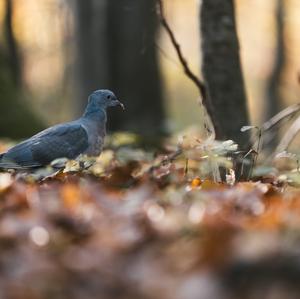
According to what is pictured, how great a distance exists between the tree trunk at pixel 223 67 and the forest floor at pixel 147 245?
3120 mm

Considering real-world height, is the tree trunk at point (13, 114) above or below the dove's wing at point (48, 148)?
below

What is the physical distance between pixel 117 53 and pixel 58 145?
655cm

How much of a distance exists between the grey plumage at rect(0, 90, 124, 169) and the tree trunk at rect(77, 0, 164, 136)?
5.61 meters

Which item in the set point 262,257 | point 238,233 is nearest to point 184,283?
point 262,257

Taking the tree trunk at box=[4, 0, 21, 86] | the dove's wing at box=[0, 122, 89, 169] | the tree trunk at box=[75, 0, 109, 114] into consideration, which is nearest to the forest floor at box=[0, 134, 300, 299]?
the dove's wing at box=[0, 122, 89, 169]

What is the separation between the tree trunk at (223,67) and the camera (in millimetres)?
6602

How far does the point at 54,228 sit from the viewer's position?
292 cm

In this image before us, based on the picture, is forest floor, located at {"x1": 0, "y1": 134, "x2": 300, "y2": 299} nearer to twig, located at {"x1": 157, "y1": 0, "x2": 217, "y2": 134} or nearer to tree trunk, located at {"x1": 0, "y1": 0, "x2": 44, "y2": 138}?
twig, located at {"x1": 157, "y1": 0, "x2": 217, "y2": 134}

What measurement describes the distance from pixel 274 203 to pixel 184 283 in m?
1.31

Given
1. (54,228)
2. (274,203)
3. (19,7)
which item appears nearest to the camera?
(54,228)

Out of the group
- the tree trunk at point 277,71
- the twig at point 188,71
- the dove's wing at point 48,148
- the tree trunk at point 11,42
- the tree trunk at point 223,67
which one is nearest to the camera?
the twig at point 188,71

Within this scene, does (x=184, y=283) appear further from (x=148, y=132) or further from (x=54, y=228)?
(x=148, y=132)

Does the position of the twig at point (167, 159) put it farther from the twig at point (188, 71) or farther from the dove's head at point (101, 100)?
the dove's head at point (101, 100)

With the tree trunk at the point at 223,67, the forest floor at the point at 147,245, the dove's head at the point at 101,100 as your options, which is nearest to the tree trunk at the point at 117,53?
the dove's head at the point at 101,100
